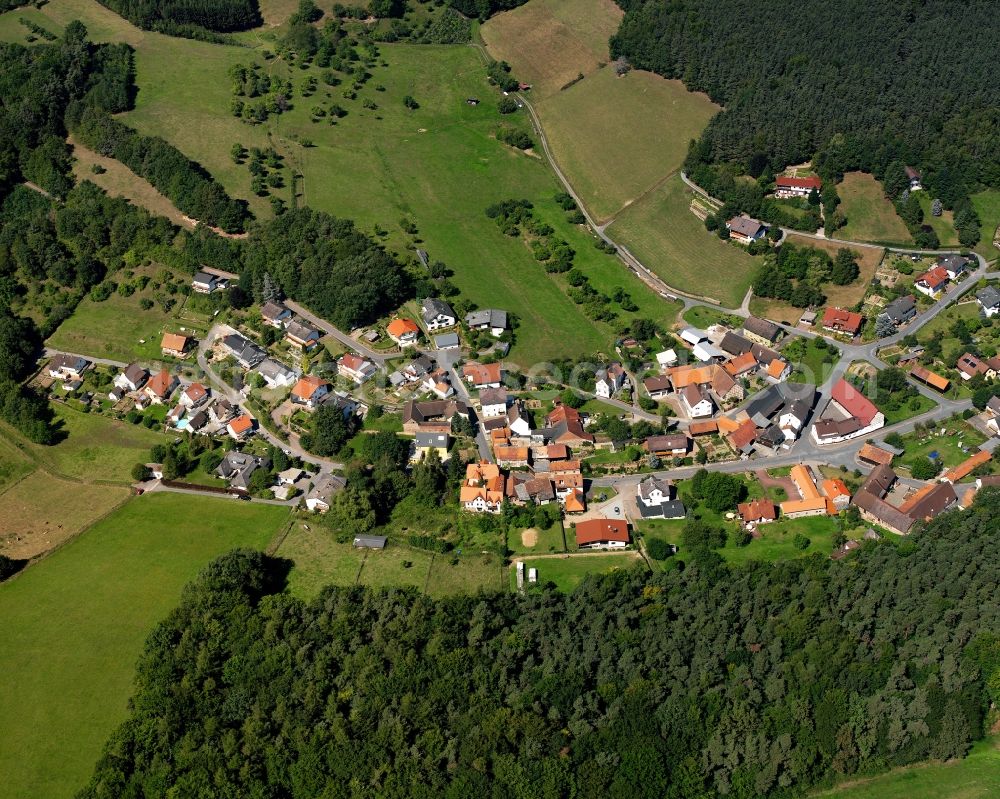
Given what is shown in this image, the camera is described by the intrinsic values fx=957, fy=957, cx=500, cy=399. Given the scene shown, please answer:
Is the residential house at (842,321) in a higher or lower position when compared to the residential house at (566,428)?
higher

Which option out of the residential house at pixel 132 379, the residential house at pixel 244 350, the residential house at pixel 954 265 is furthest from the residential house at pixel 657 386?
the residential house at pixel 132 379

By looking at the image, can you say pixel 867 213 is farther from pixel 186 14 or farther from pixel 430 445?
pixel 186 14

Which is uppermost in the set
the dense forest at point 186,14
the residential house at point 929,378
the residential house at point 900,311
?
the dense forest at point 186,14

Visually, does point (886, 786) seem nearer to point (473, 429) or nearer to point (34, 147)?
point (473, 429)

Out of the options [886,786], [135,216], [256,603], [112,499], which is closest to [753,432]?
[886,786]

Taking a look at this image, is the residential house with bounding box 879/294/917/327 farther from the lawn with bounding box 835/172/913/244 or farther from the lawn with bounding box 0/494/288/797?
the lawn with bounding box 0/494/288/797

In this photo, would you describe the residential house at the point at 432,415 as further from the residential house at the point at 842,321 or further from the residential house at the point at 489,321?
the residential house at the point at 842,321
